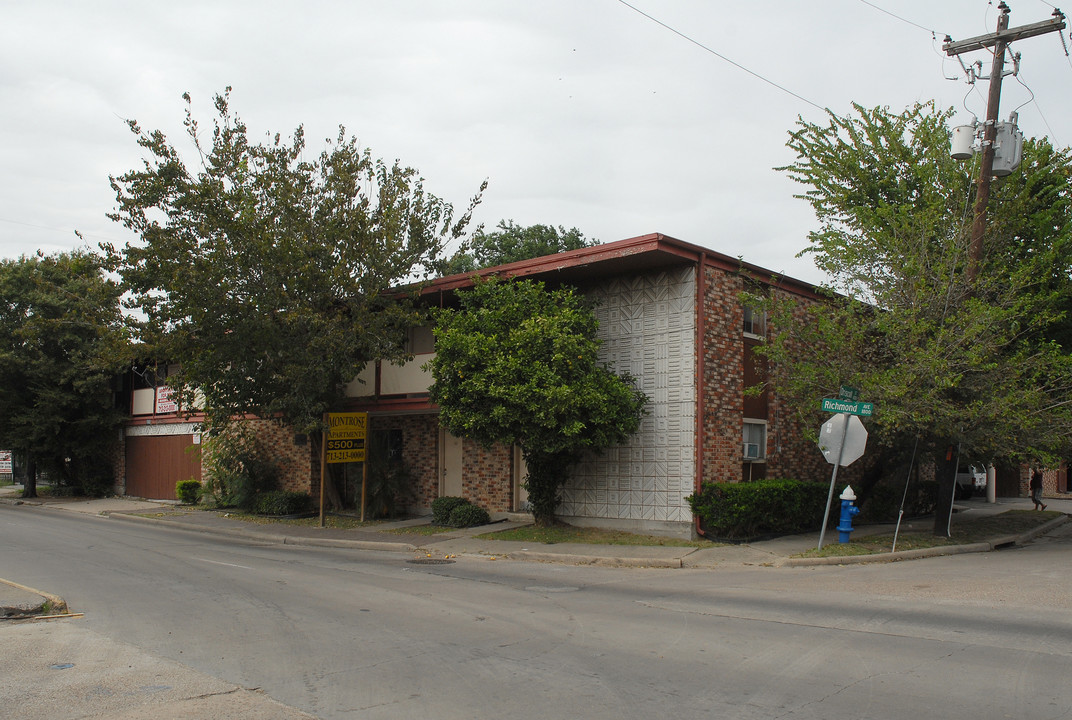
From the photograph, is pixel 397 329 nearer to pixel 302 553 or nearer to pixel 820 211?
pixel 302 553

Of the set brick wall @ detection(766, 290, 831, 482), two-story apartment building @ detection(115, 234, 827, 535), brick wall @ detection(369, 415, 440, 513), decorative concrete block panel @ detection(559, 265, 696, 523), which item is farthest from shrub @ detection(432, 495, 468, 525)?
brick wall @ detection(766, 290, 831, 482)

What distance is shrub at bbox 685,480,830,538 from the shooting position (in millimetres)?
15531

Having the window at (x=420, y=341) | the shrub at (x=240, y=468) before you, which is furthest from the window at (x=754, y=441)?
the shrub at (x=240, y=468)

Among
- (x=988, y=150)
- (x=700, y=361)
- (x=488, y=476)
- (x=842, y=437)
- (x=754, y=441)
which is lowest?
(x=488, y=476)

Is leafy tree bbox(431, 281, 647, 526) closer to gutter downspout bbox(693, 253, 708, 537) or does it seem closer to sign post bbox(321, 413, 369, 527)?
gutter downspout bbox(693, 253, 708, 537)

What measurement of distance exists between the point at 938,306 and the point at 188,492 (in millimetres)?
23718

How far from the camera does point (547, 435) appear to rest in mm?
15891

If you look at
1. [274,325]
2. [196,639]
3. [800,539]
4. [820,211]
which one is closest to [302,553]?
[274,325]

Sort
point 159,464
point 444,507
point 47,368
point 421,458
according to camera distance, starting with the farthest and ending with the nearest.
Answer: point 159,464, point 47,368, point 421,458, point 444,507

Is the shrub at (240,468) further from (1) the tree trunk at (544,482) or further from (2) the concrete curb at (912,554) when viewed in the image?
(2) the concrete curb at (912,554)

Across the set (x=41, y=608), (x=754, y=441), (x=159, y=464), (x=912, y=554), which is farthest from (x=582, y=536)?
(x=159, y=464)

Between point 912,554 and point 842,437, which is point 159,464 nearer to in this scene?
point 842,437

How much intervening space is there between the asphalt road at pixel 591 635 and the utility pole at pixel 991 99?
5.94m

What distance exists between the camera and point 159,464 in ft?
102
